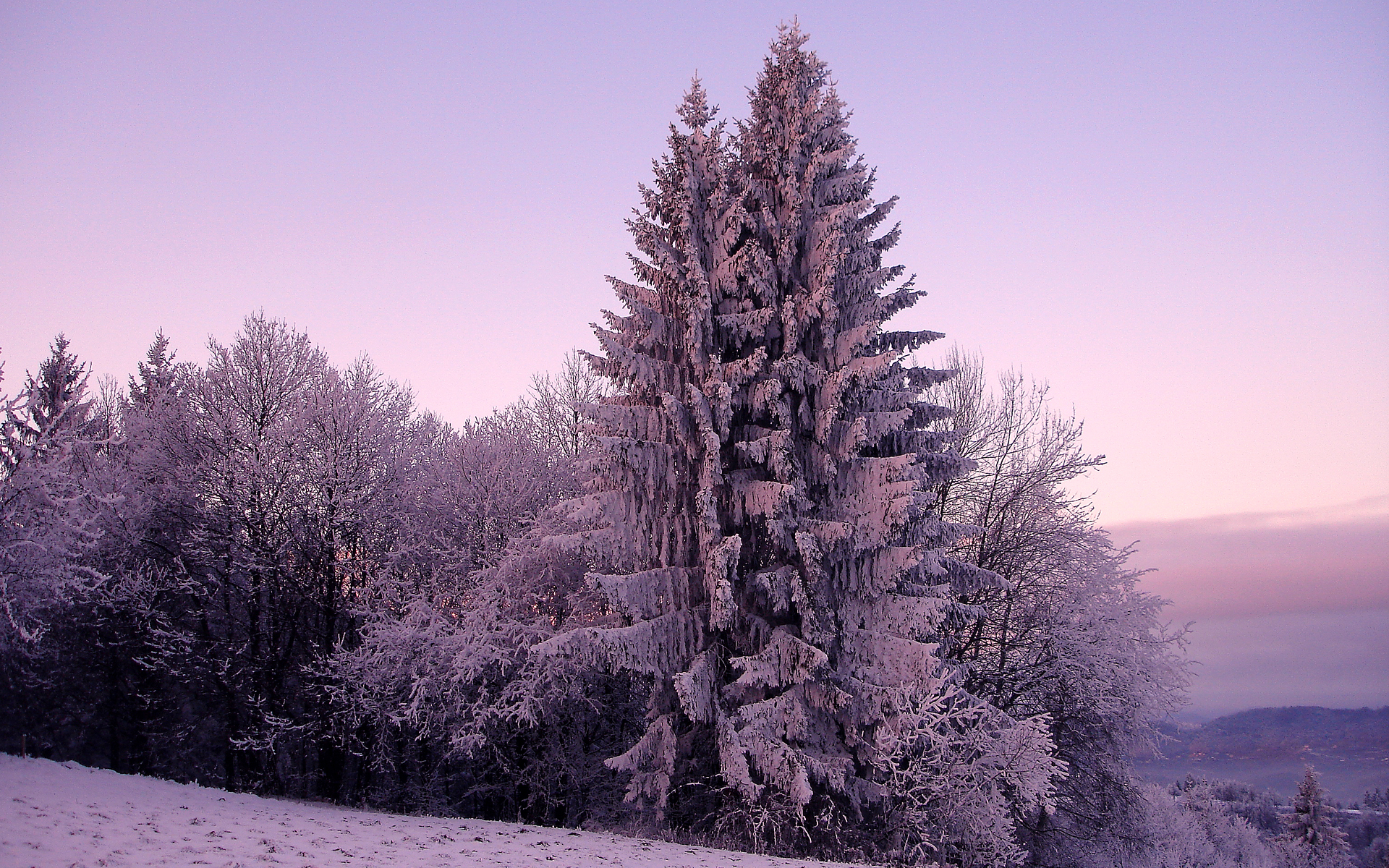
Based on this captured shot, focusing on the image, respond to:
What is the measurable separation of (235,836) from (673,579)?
27.2ft

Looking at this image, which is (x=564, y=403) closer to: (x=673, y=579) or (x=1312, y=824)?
(x=673, y=579)

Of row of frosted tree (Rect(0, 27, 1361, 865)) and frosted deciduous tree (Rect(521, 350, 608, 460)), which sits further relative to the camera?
frosted deciduous tree (Rect(521, 350, 608, 460))

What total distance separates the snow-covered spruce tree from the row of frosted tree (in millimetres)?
86

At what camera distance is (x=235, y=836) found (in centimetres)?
1107

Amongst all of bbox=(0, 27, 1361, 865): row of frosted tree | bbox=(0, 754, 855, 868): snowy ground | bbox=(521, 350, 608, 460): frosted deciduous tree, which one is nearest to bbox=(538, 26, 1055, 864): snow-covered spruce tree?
bbox=(0, 27, 1361, 865): row of frosted tree

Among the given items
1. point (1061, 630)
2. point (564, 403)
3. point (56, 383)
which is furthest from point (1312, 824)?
point (56, 383)

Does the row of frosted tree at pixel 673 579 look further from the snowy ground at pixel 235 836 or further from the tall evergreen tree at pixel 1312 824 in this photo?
the tall evergreen tree at pixel 1312 824

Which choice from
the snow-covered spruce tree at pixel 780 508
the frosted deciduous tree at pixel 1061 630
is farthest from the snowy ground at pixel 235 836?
the frosted deciduous tree at pixel 1061 630

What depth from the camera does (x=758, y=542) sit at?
16531mm

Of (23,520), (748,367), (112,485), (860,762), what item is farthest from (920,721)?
(112,485)

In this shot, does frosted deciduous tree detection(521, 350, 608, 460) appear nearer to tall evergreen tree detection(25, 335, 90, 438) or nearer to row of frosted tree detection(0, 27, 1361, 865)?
row of frosted tree detection(0, 27, 1361, 865)

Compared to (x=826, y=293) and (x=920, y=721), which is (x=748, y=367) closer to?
(x=826, y=293)

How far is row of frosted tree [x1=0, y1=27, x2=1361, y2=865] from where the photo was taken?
15062 mm

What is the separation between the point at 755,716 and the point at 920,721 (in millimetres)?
3166
